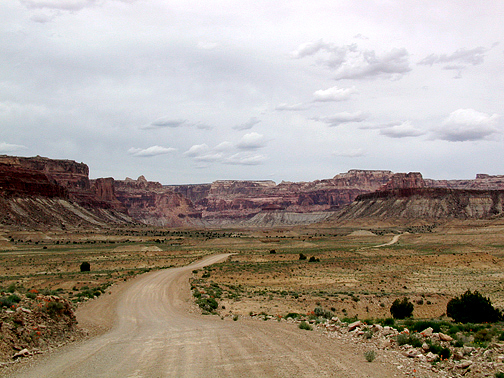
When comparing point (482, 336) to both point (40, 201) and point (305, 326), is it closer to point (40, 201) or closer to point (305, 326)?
point (305, 326)

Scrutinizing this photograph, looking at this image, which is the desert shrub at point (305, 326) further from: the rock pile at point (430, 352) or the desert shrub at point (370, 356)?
the desert shrub at point (370, 356)

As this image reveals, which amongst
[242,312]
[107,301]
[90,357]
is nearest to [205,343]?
[90,357]

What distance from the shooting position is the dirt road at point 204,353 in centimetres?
1134

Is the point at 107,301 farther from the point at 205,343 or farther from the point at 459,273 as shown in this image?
the point at 459,273

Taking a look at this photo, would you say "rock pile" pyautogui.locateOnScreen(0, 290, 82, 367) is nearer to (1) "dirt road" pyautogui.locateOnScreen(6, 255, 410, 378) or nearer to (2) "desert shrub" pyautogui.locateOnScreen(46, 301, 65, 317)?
(2) "desert shrub" pyautogui.locateOnScreen(46, 301, 65, 317)

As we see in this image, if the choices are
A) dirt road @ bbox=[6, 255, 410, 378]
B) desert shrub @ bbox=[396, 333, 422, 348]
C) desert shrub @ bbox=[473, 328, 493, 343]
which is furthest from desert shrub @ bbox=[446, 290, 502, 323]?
dirt road @ bbox=[6, 255, 410, 378]

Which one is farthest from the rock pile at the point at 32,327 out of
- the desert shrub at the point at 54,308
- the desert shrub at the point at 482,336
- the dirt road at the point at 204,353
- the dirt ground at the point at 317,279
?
the desert shrub at the point at 482,336

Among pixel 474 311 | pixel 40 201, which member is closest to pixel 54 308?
pixel 474 311

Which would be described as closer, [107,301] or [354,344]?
[354,344]

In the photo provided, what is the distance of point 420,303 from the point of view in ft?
94.7

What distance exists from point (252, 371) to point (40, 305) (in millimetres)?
9009

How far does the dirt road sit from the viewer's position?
11.3 metres

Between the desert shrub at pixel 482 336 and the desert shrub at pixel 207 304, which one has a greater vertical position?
the desert shrub at pixel 482 336

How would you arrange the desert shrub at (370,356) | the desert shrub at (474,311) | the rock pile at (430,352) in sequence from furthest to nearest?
1. the desert shrub at (474,311)
2. the desert shrub at (370,356)
3. the rock pile at (430,352)
